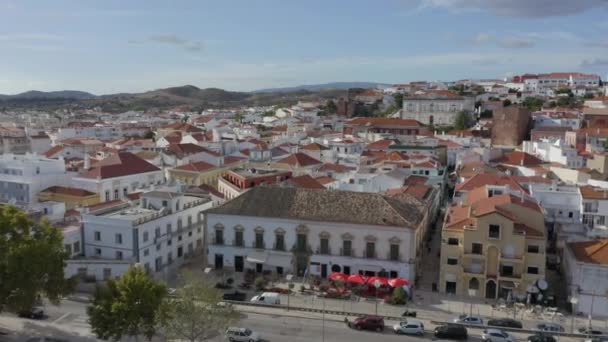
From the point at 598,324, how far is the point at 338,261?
56.0 feet

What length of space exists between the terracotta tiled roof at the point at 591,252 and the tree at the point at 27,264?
101 ft

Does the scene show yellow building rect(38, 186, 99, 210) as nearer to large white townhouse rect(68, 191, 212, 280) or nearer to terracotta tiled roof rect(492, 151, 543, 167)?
large white townhouse rect(68, 191, 212, 280)

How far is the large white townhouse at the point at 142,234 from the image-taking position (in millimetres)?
41094

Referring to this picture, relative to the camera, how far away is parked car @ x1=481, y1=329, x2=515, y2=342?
103 feet

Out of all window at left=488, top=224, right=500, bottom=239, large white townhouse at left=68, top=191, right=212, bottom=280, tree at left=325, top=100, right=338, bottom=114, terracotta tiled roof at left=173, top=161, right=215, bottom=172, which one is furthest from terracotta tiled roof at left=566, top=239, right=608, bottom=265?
tree at left=325, top=100, right=338, bottom=114

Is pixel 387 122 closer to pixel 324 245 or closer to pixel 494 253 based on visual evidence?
pixel 324 245

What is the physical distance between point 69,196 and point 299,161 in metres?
29.0

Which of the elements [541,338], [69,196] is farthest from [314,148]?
[541,338]

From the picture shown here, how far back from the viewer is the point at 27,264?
94.6 feet

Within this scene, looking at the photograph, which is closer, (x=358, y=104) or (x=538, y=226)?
(x=538, y=226)

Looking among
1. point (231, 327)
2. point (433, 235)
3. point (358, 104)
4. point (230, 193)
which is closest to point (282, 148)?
point (230, 193)

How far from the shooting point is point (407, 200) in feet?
150

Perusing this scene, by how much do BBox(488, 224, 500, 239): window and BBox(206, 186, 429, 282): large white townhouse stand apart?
16.2 feet

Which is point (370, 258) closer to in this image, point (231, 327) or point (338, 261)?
point (338, 261)
